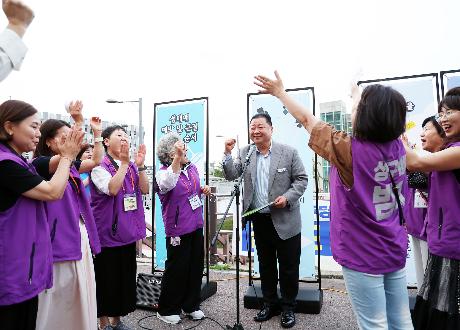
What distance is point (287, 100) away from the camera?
→ 161 cm

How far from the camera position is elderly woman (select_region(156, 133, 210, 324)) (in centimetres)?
309

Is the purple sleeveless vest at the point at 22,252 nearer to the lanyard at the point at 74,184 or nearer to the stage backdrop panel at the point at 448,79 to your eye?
the lanyard at the point at 74,184

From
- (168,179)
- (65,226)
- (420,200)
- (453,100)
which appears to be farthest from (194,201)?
(453,100)

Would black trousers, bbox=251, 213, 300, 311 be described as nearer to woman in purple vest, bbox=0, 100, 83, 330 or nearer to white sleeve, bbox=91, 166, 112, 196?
white sleeve, bbox=91, 166, 112, 196

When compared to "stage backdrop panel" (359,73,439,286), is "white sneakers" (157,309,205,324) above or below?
below

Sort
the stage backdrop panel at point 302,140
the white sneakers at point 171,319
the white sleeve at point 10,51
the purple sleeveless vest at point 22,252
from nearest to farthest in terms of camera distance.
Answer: the white sleeve at point 10,51 → the purple sleeveless vest at point 22,252 → the white sneakers at point 171,319 → the stage backdrop panel at point 302,140

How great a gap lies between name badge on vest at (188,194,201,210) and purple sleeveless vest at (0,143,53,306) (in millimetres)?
1603

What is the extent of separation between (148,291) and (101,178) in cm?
145

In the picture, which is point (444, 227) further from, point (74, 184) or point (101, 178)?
point (101, 178)

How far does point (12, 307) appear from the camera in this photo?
1.46m

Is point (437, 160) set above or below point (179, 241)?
above

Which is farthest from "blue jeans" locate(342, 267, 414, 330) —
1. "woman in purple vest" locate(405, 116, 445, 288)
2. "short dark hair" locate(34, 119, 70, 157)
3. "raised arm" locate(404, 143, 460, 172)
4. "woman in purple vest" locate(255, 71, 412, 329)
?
"short dark hair" locate(34, 119, 70, 157)

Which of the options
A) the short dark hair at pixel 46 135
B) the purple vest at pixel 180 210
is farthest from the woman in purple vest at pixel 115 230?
the short dark hair at pixel 46 135

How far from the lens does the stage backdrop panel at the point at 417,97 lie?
334cm
